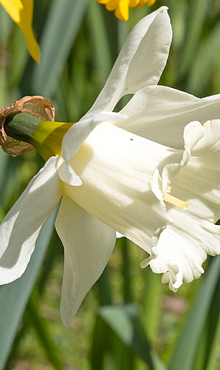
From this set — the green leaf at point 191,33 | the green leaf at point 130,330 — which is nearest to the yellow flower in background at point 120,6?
the green leaf at point 130,330

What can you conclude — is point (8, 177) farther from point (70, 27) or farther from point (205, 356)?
point (205, 356)

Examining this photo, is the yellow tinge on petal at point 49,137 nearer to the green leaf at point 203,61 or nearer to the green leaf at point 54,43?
the green leaf at point 54,43

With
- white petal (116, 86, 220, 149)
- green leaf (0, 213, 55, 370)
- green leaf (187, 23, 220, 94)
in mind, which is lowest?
green leaf (187, 23, 220, 94)

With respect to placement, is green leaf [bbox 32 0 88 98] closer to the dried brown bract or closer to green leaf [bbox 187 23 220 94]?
the dried brown bract

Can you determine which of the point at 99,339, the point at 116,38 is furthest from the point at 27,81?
the point at 99,339

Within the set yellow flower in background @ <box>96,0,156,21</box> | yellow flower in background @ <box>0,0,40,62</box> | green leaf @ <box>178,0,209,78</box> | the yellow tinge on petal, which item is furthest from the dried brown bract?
green leaf @ <box>178,0,209,78</box>

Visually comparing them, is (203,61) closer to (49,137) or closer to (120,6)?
(120,6)
